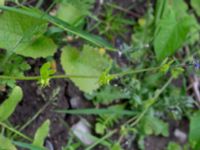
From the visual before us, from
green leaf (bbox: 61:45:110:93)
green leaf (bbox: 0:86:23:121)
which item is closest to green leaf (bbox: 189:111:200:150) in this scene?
green leaf (bbox: 61:45:110:93)

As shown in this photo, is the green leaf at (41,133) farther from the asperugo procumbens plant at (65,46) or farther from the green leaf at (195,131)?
the green leaf at (195,131)

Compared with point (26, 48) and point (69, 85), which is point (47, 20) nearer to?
point (26, 48)

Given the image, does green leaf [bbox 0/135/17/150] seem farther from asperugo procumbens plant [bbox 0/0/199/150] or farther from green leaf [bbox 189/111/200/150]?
Result: green leaf [bbox 189/111/200/150]

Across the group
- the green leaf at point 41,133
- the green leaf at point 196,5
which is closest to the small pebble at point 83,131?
the green leaf at point 41,133

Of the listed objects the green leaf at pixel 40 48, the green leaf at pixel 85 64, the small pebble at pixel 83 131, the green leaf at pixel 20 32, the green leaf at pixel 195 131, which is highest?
the green leaf at pixel 20 32

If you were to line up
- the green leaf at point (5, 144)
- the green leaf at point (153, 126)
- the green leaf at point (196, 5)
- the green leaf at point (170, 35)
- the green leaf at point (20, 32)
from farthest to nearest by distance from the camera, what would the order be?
the green leaf at point (196, 5), the green leaf at point (153, 126), the green leaf at point (170, 35), the green leaf at point (20, 32), the green leaf at point (5, 144)

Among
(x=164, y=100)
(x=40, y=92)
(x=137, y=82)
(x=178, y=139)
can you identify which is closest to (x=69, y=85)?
(x=40, y=92)

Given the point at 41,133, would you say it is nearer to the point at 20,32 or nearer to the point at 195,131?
the point at 20,32
